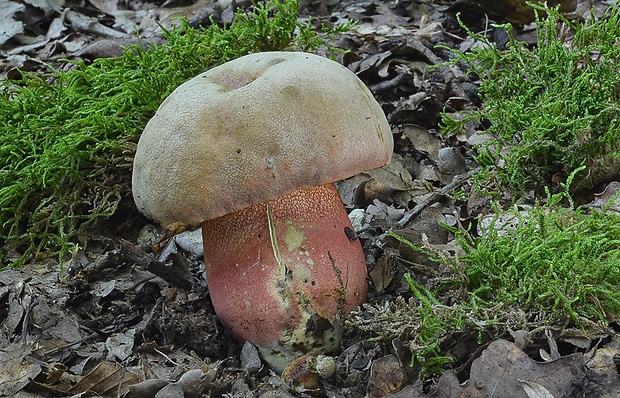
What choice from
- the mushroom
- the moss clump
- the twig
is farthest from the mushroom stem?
the moss clump

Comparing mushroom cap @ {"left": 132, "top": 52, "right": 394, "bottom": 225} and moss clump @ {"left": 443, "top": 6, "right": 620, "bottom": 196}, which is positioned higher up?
mushroom cap @ {"left": 132, "top": 52, "right": 394, "bottom": 225}

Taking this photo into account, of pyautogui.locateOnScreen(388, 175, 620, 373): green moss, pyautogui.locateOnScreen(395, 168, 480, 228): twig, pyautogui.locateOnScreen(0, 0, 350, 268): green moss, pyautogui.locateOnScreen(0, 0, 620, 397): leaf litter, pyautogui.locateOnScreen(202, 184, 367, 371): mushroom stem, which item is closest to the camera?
pyautogui.locateOnScreen(0, 0, 620, 397): leaf litter

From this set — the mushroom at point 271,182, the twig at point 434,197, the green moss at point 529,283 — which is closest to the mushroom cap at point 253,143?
the mushroom at point 271,182

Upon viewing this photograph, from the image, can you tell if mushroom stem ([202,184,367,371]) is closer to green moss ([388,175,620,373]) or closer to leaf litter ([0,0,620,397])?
leaf litter ([0,0,620,397])

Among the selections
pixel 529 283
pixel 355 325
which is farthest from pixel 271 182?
pixel 529 283

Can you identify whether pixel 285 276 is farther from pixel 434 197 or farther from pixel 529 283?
pixel 434 197

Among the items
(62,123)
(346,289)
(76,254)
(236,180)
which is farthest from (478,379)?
(62,123)
